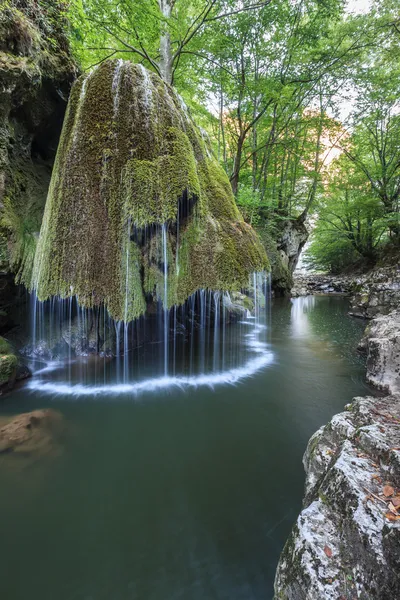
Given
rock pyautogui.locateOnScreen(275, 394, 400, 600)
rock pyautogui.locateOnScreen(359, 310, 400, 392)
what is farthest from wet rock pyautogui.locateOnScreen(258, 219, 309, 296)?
rock pyautogui.locateOnScreen(275, 394, 400, 600)

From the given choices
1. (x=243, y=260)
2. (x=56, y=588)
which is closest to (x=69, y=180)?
(x=243, y=260)

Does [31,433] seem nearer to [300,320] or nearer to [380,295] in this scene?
[300,320]

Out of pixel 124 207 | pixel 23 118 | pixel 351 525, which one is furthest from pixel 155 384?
pixel 23 118

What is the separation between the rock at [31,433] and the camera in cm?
313

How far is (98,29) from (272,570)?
10.3m

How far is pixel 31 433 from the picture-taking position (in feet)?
11.0

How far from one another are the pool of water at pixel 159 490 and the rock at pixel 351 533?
33.6 inches

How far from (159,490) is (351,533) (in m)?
2.07

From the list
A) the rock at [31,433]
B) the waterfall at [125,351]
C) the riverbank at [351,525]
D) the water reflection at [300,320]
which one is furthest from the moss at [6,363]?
the water reflection at [300,320]

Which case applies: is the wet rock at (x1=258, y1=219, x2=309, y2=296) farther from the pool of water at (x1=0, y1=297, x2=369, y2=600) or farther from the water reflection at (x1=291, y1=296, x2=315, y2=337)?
the pool of water at (x1=0, y1=297, x2=369, y2=600)

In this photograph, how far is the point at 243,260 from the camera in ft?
15.8

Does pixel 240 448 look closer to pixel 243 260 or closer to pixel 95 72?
pixel 243 260

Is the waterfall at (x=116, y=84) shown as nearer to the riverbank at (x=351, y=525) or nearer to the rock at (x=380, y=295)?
the riverbank at (x=351, y=525)

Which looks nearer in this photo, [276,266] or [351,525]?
[351,525]
